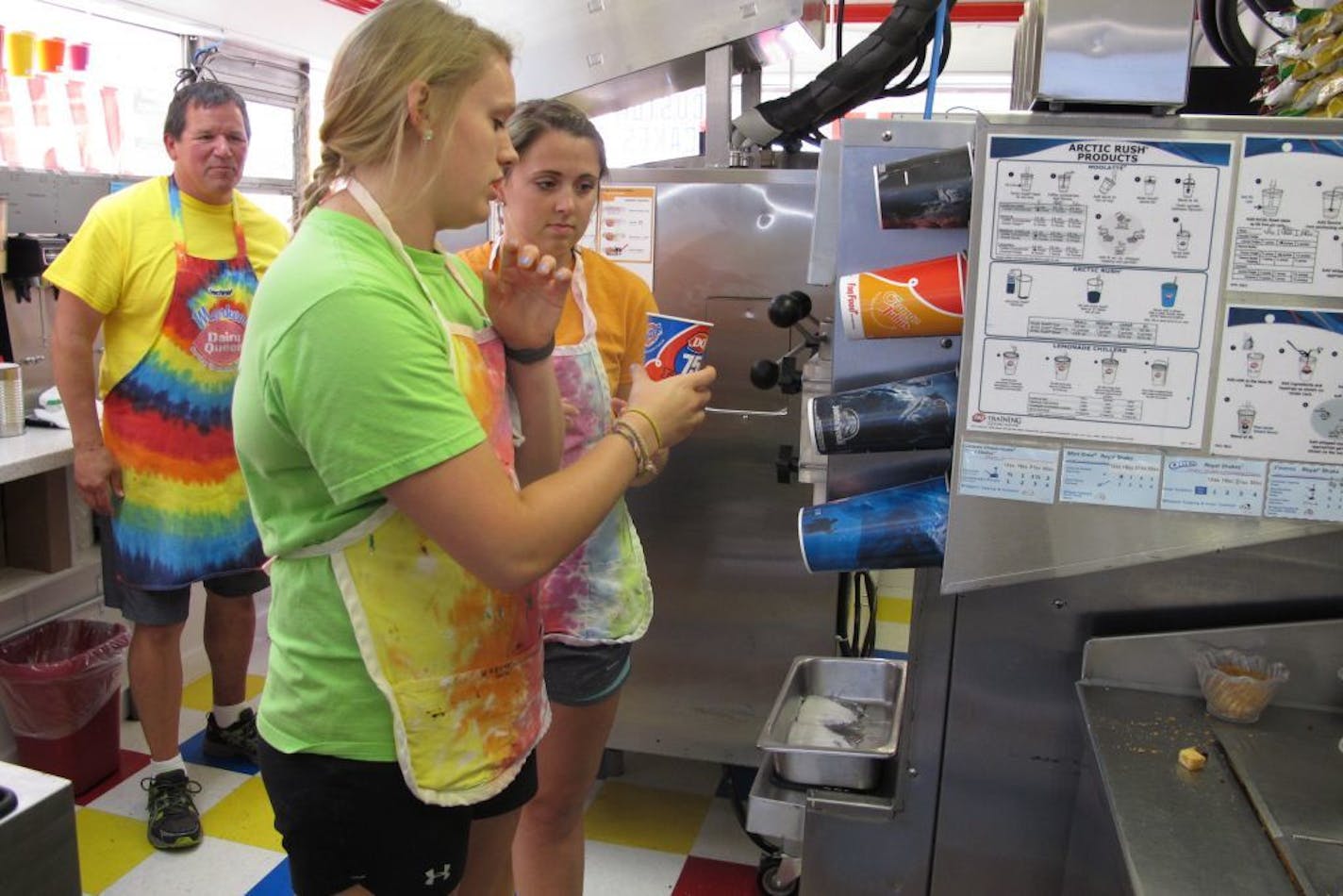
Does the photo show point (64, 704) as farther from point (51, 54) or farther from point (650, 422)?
point (51, 54)

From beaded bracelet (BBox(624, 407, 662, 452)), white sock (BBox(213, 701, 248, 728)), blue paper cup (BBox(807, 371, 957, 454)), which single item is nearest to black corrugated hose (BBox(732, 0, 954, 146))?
blue paper cup (BBox(807, 371, 957, 454))

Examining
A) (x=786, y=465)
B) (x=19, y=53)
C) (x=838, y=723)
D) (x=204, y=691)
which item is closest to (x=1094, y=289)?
(x=838, y=723)

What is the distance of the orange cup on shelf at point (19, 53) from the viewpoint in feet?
12.0

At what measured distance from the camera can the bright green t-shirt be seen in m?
0.97

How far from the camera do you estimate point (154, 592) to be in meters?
2.56

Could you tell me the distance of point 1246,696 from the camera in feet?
4.29

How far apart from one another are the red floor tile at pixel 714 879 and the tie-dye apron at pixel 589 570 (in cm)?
95

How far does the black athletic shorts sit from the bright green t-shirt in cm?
3

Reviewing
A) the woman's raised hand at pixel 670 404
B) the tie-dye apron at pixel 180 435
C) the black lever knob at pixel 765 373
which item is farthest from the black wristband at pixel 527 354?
the tie-dye apron at pixel 180 435

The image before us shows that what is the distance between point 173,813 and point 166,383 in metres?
1.06

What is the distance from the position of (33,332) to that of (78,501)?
1.86 ft

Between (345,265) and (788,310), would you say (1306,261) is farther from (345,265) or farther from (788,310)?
(345,265)

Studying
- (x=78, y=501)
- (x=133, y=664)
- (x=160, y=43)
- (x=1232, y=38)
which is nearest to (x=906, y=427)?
(x=1232, y=38)

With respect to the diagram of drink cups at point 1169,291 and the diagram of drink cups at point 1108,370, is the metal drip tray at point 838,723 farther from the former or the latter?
the diagram of drink cups at point 1169,291
